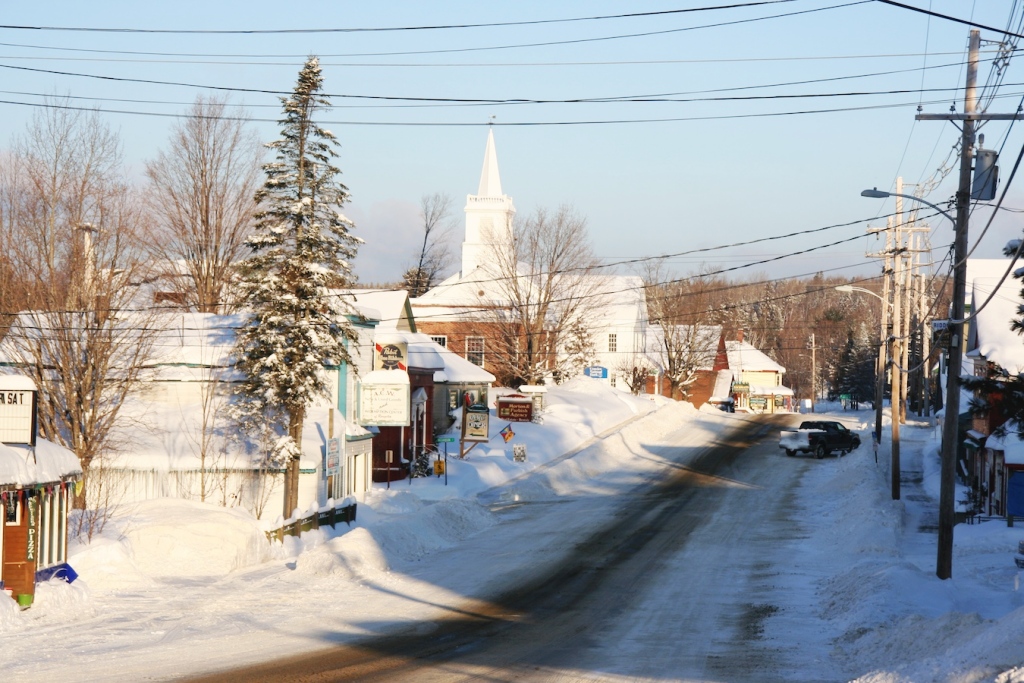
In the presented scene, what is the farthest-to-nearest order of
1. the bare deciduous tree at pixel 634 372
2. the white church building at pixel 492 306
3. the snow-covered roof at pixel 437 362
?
the bare deciduous tree at pixel 634 372
the white church building at pixel 492 306
the snow-covered roof at pixel 437 362

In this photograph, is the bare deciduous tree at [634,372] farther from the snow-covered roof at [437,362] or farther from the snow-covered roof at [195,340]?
the snow-covered roof at [195,340]

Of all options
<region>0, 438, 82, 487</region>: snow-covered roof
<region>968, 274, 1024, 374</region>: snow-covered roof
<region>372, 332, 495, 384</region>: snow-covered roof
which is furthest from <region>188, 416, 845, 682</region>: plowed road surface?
<region>372, 332, 495, 384</region>: snow-covered roof

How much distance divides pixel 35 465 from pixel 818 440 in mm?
41848

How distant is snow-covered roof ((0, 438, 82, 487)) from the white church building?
48.9m

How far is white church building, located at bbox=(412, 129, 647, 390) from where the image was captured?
7125 cm

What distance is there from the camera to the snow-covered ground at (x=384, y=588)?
1413cm

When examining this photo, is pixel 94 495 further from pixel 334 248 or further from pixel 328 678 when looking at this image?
pixel 328 678

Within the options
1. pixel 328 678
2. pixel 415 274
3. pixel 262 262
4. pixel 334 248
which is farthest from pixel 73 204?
pixel 415 274

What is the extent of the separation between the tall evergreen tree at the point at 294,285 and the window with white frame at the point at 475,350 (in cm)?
4272

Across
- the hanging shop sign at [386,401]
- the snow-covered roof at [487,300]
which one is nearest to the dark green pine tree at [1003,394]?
the hanging shop sign at [386,401]

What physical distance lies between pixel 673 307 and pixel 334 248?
77.7 metres

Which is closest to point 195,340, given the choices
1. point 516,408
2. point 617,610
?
point 617,610

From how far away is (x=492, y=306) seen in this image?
226ft

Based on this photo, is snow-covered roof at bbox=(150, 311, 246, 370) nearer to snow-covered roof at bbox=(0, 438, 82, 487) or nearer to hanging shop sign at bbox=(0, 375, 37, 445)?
snow-covered roof at bbox=(0, 438, 82, 487)
